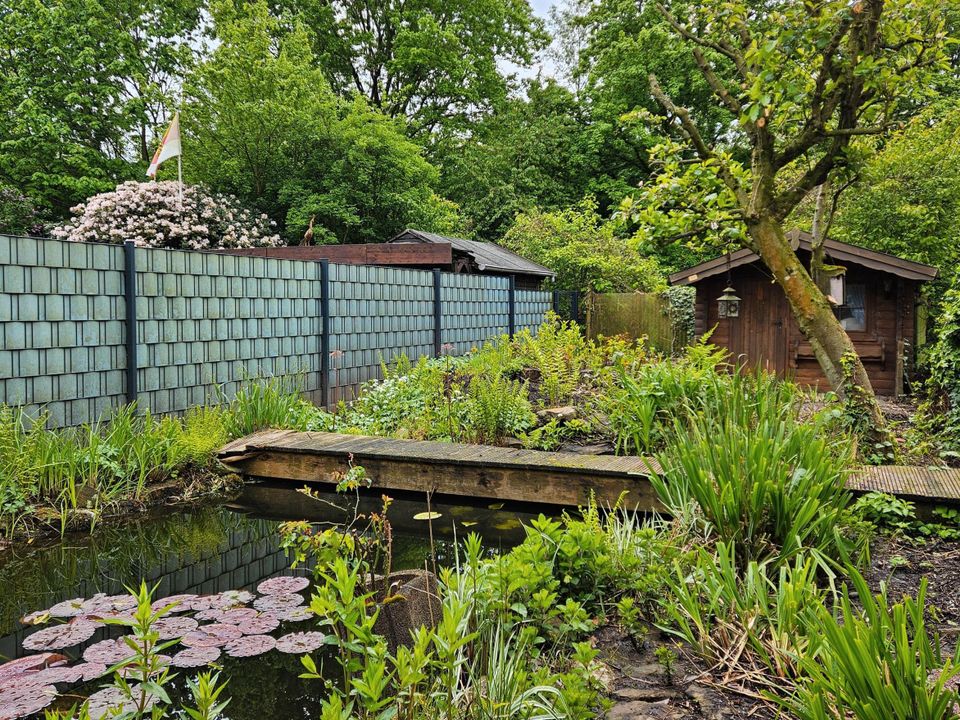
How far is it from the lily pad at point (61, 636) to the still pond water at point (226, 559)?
0.13ft

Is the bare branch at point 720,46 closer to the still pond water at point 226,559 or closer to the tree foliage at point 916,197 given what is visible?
the still pond water at point 226,559

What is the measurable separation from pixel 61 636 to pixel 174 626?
0.47 m

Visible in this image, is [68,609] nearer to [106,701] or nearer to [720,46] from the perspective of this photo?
[106,701]

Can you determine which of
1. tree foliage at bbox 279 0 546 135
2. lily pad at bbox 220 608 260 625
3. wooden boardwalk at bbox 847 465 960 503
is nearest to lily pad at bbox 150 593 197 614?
lily pad at bbox 220 608 260 625

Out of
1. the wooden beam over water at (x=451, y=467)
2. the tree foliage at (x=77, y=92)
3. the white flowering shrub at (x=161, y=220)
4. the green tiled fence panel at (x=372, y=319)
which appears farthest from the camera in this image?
the tree foliage at (x=77, y=92)

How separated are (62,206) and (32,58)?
419 cm

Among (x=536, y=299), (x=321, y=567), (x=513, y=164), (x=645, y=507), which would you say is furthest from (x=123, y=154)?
(x=321, y=567)

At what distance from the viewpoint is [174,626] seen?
3.08 m

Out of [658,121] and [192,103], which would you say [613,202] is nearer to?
[192,103]

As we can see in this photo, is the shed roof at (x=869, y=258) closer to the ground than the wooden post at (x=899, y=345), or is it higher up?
higher up

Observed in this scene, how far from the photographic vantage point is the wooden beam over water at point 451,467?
518 cm

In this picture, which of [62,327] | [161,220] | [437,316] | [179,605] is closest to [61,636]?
[179,605]

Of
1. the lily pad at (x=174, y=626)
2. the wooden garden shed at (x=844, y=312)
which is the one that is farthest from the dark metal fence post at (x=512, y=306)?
the lily pad at (x=174, y=626)

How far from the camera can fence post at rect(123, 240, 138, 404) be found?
6.18 m
